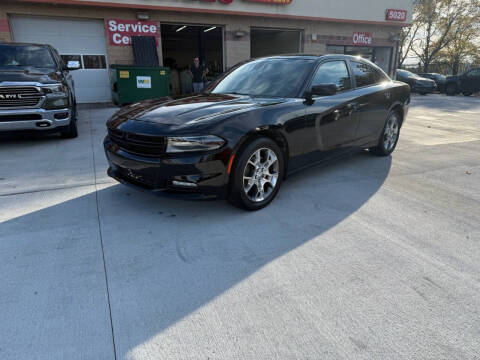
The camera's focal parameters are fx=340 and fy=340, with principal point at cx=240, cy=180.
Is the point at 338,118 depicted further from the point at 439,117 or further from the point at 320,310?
the point at 439,117

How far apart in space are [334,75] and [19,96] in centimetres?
515

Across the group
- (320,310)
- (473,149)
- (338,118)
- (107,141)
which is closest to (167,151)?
(107,141)

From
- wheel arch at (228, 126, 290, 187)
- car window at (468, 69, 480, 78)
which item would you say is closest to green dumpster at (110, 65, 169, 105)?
wheel arch at (228, 126, 290, 187)

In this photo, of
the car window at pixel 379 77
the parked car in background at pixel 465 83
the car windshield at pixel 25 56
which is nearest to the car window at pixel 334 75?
the car window at pixel 379 77

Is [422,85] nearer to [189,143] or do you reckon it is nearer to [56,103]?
[56,103]

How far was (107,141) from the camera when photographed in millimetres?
3607

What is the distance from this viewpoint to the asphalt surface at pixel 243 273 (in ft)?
5.94

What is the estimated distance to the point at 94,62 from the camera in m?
13.0

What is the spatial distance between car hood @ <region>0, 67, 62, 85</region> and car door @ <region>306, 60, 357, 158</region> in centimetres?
485

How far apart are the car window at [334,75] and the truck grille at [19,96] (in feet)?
15.8

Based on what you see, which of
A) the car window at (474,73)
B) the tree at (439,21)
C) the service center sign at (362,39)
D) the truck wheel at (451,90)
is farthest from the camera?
the tree at (439,21)

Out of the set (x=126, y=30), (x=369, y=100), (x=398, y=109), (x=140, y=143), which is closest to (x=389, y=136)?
(x=398, y=109)

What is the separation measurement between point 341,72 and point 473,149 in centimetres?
348

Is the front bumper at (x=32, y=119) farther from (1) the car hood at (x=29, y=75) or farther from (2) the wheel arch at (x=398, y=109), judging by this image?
(2) the wheel arch at (x=398, y=109)
